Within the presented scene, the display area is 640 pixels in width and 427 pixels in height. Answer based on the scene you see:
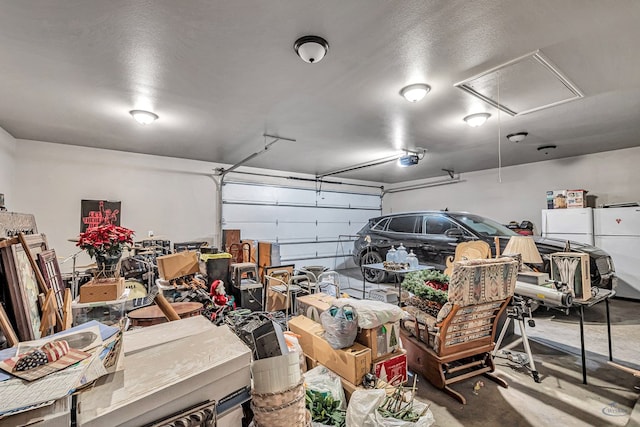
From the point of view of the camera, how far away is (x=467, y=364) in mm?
2438

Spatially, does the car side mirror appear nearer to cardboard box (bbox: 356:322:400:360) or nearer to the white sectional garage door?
cardboard box (bbox: 356:322:400:360)

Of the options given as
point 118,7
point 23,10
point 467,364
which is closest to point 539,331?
point 467,364

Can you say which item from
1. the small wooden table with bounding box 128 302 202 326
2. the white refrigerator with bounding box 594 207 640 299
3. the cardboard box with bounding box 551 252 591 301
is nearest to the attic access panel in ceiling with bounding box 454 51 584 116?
the cardboard box with bounding box 551 252 591 301

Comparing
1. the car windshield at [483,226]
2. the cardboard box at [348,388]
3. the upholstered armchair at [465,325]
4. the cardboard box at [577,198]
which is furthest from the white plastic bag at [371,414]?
the cardboard box at [577,198]

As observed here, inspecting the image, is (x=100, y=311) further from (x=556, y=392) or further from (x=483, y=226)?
(x=483, y=226)

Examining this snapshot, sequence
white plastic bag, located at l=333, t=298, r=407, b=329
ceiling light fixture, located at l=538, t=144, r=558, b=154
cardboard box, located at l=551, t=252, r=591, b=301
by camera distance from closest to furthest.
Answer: white plastic bag, located at l=333, t=298, r=407, b=329 → cardboard box, located at l=551, t=252, r=591, b=301 → ceiling light fixture, located at l=538, t=144, r=558, b=154

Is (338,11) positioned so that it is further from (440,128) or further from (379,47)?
(440,128)

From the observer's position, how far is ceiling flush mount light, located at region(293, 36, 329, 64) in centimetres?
204

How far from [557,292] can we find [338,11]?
297cm

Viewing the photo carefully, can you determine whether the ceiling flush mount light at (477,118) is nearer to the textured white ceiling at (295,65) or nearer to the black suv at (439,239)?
the textured white ceiling at (295,65)

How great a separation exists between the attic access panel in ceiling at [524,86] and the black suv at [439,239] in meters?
2.18

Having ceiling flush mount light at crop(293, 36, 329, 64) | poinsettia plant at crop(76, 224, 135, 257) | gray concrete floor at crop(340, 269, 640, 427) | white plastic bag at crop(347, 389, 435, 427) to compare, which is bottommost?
gray concrete floor at crop(340, 269, 640, 427)

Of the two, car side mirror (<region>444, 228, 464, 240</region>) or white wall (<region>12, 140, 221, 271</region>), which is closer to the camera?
white wall (<region>12, 140, 221, 271</region>)

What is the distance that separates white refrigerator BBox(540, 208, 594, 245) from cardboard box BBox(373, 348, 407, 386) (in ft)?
16.7
